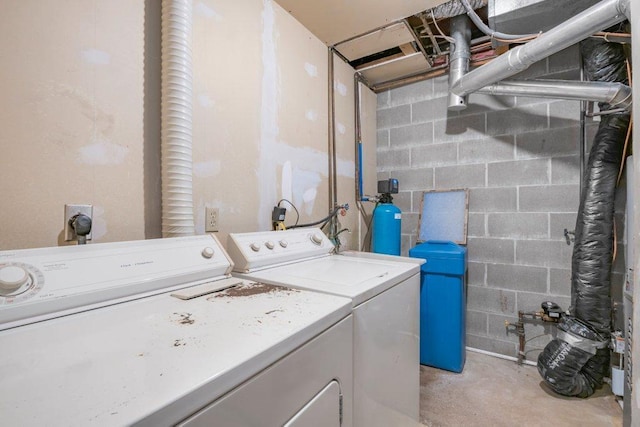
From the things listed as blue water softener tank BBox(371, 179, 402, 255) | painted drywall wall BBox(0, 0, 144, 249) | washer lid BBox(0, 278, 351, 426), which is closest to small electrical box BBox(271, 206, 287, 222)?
painted drywall wall BBox(0, 0, 144, 249)

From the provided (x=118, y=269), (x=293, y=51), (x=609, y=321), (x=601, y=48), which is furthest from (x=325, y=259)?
(x=601, y=48)

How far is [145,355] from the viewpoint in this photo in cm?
51

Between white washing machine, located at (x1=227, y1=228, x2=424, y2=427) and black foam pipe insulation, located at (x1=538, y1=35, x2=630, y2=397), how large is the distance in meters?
1.09

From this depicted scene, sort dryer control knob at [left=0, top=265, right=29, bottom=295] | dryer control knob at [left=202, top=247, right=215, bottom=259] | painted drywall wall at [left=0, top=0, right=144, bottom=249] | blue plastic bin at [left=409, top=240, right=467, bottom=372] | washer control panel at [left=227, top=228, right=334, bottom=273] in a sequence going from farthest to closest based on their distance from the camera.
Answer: blue plastic bin at [left=409, top=240, right=467, bottom=372], washer control panel at [left=227, top=228, right=334, bottom=273], dryer control knob at [left=202, top=247, right=215, bottom=259], painted drywall wall at [left=0, top=0, right=144, bottom=249], dryer control knob at [left=0, top=265, right=29, bottom=295]

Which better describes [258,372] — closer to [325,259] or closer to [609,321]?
[325,259]

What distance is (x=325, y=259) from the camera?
1544mm

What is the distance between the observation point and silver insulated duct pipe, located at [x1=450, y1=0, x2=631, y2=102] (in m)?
1.33

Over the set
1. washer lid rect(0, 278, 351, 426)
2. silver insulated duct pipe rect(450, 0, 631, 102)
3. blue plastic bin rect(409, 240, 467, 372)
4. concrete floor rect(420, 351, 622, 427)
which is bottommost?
concrete floor rect(420, 351, 622, 427)

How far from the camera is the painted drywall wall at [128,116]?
2.76 ft

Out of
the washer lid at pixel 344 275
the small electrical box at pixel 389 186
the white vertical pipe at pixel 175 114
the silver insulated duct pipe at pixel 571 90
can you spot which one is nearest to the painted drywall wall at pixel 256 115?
the white vertical pipe at pixel 175 114

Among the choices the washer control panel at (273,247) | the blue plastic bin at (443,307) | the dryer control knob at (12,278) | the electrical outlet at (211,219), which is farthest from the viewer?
the blue plastic bin at (443,307)

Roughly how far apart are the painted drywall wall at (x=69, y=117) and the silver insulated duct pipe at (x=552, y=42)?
6.49 feet

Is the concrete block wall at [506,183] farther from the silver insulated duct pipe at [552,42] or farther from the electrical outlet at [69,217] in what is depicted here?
the electrical outlet at [69,217]

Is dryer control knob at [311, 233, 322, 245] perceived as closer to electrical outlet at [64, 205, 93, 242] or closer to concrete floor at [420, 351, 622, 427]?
electrical outlet at [64, 205, 93, 242]
